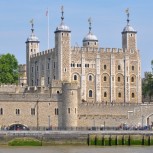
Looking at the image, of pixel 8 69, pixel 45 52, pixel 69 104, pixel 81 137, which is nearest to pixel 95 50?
pixel 45 52

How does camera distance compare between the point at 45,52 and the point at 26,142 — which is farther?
the point at 45,52

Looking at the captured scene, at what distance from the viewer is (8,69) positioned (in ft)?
368

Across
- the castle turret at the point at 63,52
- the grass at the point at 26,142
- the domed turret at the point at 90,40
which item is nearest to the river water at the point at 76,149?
the grass at the point at 26,142

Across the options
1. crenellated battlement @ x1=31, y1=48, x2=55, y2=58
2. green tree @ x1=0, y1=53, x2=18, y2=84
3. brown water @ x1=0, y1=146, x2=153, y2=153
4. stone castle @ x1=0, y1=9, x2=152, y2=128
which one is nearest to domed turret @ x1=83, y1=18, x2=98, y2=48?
stone castle @ x1=0, y1=9, x2=152, y2=128

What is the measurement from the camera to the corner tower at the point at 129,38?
11438 cm

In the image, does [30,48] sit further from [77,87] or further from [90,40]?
[77,87]

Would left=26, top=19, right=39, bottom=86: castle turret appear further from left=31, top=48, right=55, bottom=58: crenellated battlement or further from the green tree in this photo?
the green tree

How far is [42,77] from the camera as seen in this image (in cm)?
11238

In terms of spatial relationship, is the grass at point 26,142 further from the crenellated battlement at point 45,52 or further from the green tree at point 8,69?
the green tree at point 8,69

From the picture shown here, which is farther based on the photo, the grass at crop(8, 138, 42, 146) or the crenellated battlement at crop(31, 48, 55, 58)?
the crenellated battlement at crop(31, 48, 55, 58)

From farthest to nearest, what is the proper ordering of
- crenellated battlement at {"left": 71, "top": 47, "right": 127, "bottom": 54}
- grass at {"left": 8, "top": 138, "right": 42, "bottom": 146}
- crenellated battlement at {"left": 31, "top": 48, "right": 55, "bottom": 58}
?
1. crenellated battlement at {"left": 31, "top": 48, "right": 55, "bottom": 58}
2. crenellated battlement at {"left": 71, "top": 47, "right": 127, "bottom": 54}
3. grass at {"left": 8, "top": 138, "right": 42, "bottom": 146}

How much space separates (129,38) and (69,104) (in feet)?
89.7

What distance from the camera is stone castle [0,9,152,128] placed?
8975 cm

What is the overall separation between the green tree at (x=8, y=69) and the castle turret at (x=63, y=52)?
25.3 feet
